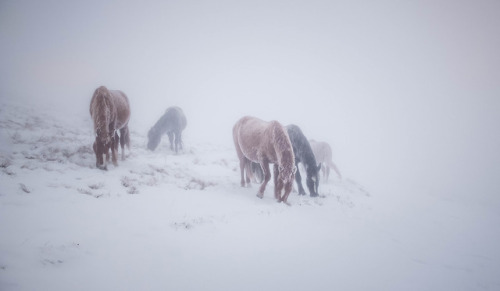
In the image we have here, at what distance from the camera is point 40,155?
6.32 meters

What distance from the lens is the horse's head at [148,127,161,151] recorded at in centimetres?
1209

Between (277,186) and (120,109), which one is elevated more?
(120,109)

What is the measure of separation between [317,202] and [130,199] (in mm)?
6137

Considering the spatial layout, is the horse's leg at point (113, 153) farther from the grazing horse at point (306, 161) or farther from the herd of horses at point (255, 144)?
the grazing horse at point (306, 161)

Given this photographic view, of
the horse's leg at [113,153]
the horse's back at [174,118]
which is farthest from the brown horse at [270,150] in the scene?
the horse's back at [174,118]

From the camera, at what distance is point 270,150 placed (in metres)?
7.12

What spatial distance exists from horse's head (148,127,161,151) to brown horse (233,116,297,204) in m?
6.16

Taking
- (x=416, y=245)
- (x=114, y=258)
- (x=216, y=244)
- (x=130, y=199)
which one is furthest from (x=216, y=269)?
(x=416, y=245)

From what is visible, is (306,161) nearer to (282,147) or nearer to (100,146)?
(282,147)

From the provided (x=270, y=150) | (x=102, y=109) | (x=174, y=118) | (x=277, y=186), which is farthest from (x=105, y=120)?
(x=174, y=118)

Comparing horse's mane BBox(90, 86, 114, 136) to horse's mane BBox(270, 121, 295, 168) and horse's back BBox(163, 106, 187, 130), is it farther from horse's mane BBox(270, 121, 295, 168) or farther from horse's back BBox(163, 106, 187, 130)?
horse's back BBox(163, 106, 187, 130)

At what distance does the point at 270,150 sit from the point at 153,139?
8296 millimetres

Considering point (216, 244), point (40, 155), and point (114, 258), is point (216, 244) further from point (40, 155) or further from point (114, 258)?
point (40, 155)

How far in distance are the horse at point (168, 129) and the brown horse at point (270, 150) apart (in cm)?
571
